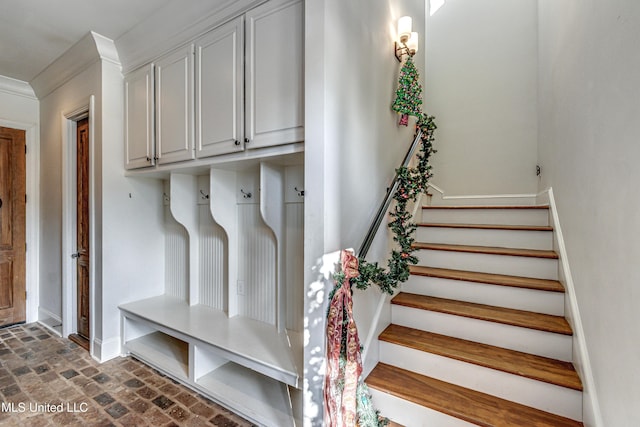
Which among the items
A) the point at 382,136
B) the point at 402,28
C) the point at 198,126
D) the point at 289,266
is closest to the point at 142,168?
the point at 198,126

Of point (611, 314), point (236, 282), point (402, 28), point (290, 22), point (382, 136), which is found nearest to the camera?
point (611, 314)

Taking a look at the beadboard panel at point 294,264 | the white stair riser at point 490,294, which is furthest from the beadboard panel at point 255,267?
the white stair riser at point 490,294

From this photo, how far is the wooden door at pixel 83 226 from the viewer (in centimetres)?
281

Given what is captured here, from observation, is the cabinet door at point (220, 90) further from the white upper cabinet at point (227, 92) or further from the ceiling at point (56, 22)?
the ceiling at point (56, 22)

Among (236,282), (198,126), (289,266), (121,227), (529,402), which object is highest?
(198,126)

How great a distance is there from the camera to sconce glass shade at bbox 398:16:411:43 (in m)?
2.07

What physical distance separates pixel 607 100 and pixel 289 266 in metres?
1.90

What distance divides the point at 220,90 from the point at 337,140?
3.09 ft

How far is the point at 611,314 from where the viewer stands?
1.07 metres

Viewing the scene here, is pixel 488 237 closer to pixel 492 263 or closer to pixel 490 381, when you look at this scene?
pixel 492 263

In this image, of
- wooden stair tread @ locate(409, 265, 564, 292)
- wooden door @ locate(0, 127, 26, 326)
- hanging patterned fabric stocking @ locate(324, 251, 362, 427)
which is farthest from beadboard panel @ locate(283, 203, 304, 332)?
wooden door @ locate(0, 127, 26, 326)

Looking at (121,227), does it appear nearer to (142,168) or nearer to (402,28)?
(142,168)

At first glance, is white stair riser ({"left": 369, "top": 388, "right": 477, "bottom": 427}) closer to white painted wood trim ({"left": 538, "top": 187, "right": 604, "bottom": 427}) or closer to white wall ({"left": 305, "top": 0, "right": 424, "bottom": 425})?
white wall ({"left": 305, "top": 0, "right": 424, "bottom": 425})

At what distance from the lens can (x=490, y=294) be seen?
187 cm
